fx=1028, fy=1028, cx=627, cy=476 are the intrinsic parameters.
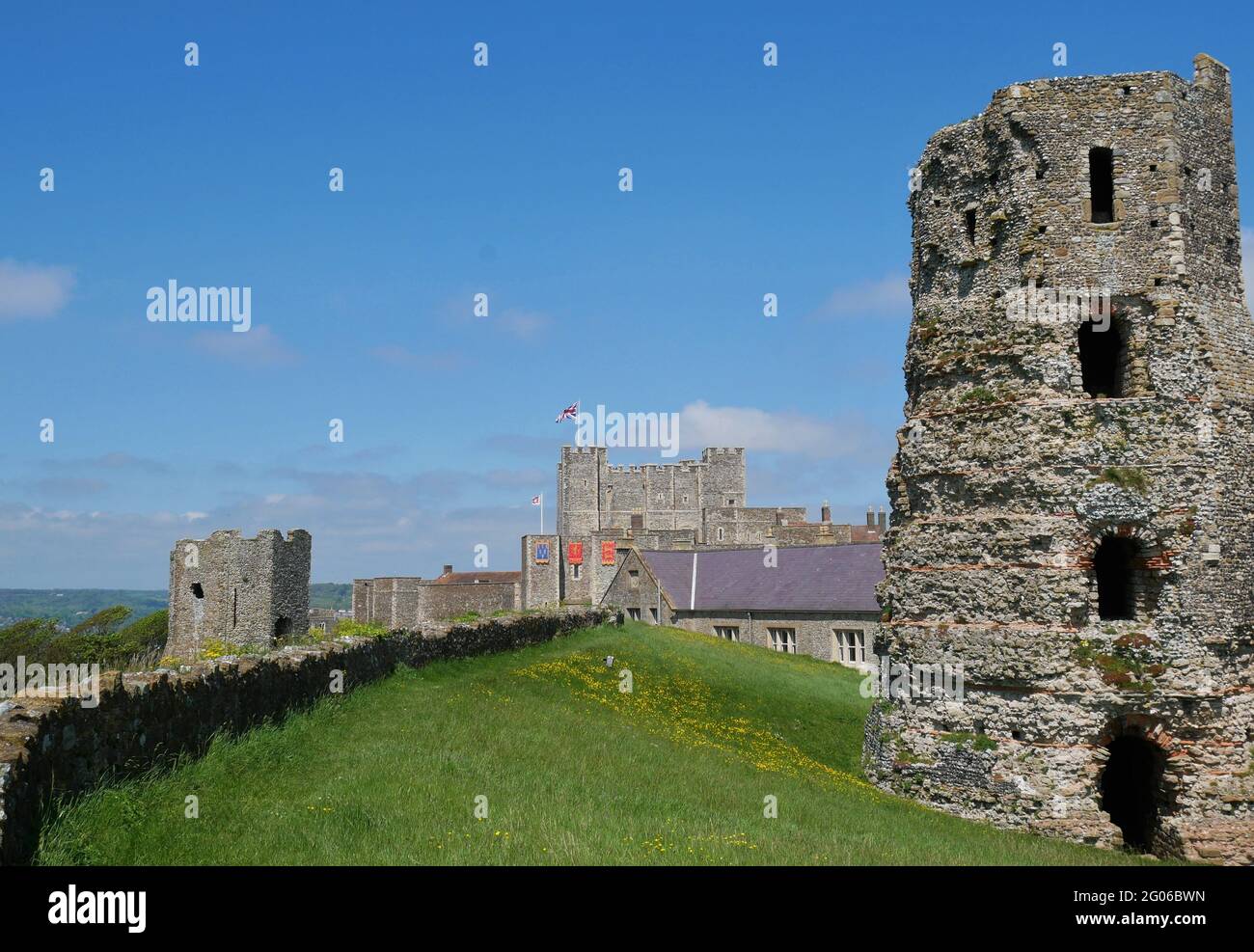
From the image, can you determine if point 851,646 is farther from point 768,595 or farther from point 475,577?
point 475,577

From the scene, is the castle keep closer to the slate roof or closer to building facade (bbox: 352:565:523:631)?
the slate roof

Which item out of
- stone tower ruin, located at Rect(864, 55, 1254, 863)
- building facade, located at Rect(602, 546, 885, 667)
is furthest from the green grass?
building facade, located at Rect(602, 546, 885, 667)

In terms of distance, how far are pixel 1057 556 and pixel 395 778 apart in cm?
1254

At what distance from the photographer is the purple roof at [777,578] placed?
48156mm

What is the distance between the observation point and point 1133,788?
2056 cm

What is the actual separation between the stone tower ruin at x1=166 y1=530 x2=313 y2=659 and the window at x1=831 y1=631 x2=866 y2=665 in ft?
80.0

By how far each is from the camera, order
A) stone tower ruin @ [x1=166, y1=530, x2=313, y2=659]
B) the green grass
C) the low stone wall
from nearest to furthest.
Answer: the low stone wall → the green grass → stone tower ruin @ [x1=166, y1=530, x2=313, y2=659]

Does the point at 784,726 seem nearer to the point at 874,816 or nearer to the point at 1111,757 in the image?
the point at 1111,757

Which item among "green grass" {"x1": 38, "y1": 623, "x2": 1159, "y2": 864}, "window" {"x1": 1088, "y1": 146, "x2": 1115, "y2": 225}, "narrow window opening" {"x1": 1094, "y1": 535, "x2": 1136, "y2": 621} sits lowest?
"green grass" {"x1": 38, "y1": 623, "x2": 1159, "y2": 864}

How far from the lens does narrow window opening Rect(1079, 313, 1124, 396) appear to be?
2078 cm

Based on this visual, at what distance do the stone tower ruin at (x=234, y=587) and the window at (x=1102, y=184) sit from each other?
34091 mm

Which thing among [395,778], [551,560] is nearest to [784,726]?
[395,778]

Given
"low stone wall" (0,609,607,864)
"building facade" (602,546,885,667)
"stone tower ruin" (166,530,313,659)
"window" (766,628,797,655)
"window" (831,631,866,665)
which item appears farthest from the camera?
"window" (766,628,797,655)

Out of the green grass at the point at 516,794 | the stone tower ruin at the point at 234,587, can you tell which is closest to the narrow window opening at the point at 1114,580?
the green grass at the point at 516,794
